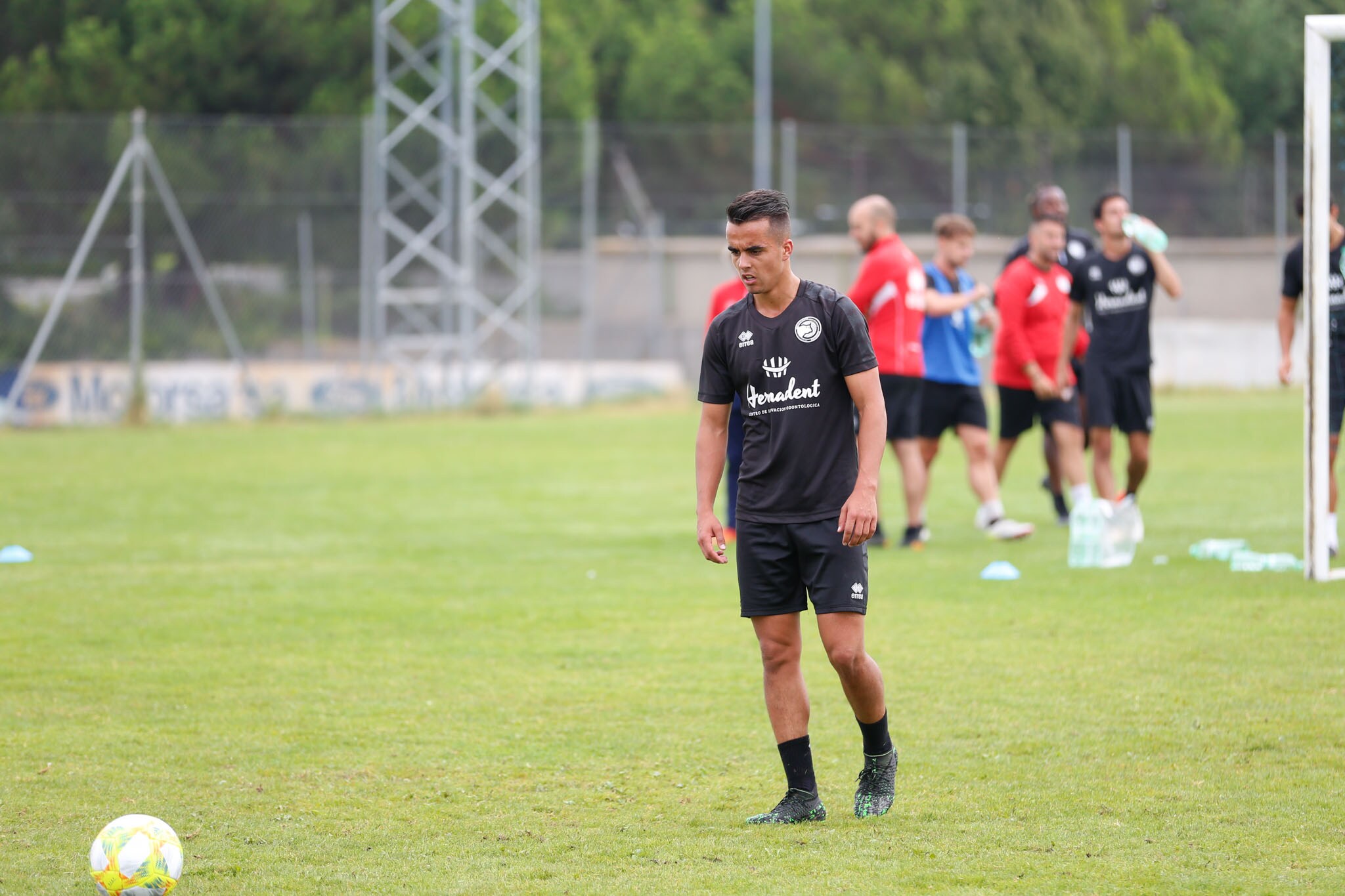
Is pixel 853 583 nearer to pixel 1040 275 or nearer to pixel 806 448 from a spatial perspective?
pixel 806 448

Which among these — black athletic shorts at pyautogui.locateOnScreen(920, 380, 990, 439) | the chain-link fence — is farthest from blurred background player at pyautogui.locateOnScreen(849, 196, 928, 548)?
the chain-link fence

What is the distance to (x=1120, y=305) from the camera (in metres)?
10.1

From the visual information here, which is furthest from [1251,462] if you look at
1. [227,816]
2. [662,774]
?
[227,816]

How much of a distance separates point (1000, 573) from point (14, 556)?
6406 millimetres

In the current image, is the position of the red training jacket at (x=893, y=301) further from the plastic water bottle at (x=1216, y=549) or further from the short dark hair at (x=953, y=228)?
the plastic water bottle at (x=1216, y=549)

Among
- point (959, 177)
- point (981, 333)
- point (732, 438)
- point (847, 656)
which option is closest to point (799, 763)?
point (847, 656)

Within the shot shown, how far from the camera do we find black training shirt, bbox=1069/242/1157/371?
10.1 metres

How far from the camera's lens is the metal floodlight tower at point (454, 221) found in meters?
23.8

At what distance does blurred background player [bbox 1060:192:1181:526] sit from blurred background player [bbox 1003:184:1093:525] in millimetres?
237

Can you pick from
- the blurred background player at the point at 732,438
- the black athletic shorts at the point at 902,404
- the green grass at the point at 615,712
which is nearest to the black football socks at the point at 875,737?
the green grass at the point at 615,712

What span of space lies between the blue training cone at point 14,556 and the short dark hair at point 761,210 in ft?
23.4

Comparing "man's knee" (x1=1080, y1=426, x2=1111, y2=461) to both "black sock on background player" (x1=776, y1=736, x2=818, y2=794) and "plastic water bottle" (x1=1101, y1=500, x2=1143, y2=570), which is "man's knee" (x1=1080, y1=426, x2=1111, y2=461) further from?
"black sock on background player" (x1=776, y1=736, x2=818, y2=794)

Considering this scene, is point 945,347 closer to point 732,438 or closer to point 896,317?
point 896,317

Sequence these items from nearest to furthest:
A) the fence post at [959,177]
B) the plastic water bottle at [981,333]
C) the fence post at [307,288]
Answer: the plastic water bottle at [981,333] < the fence post at [307,288] < the fence post at [959,177]
